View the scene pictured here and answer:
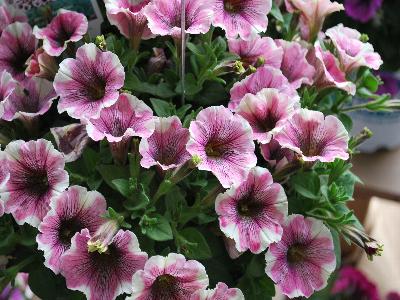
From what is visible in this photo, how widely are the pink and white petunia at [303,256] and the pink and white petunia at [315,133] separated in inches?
Result: 2.5

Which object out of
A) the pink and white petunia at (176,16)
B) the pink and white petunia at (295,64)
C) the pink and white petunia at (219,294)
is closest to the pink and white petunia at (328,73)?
the pink and white petunia at (295,64)

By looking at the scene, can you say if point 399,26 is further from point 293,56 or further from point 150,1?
point 150,1

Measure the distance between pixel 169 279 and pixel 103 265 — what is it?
6cm

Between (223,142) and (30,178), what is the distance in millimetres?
170

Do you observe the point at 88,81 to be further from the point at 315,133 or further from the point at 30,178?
the point at 315,133

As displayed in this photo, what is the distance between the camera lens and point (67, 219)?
1.66 feet

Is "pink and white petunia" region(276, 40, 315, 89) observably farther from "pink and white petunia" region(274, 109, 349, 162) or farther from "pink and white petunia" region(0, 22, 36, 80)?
"pink and white petunia" region(0, 22, 36, 80)

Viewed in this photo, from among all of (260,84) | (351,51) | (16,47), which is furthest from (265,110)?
(16,47)

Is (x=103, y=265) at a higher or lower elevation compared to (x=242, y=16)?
lower

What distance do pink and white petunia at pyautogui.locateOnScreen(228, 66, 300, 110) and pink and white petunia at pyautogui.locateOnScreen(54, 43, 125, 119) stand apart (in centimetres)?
11

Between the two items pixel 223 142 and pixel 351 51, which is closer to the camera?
pixel 223 142

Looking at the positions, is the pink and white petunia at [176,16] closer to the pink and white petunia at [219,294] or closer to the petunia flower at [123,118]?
the petunia flower at [123,118]

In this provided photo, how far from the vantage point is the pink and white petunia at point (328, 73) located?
0.59 metres

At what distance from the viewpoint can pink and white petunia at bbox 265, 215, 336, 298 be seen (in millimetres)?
525
